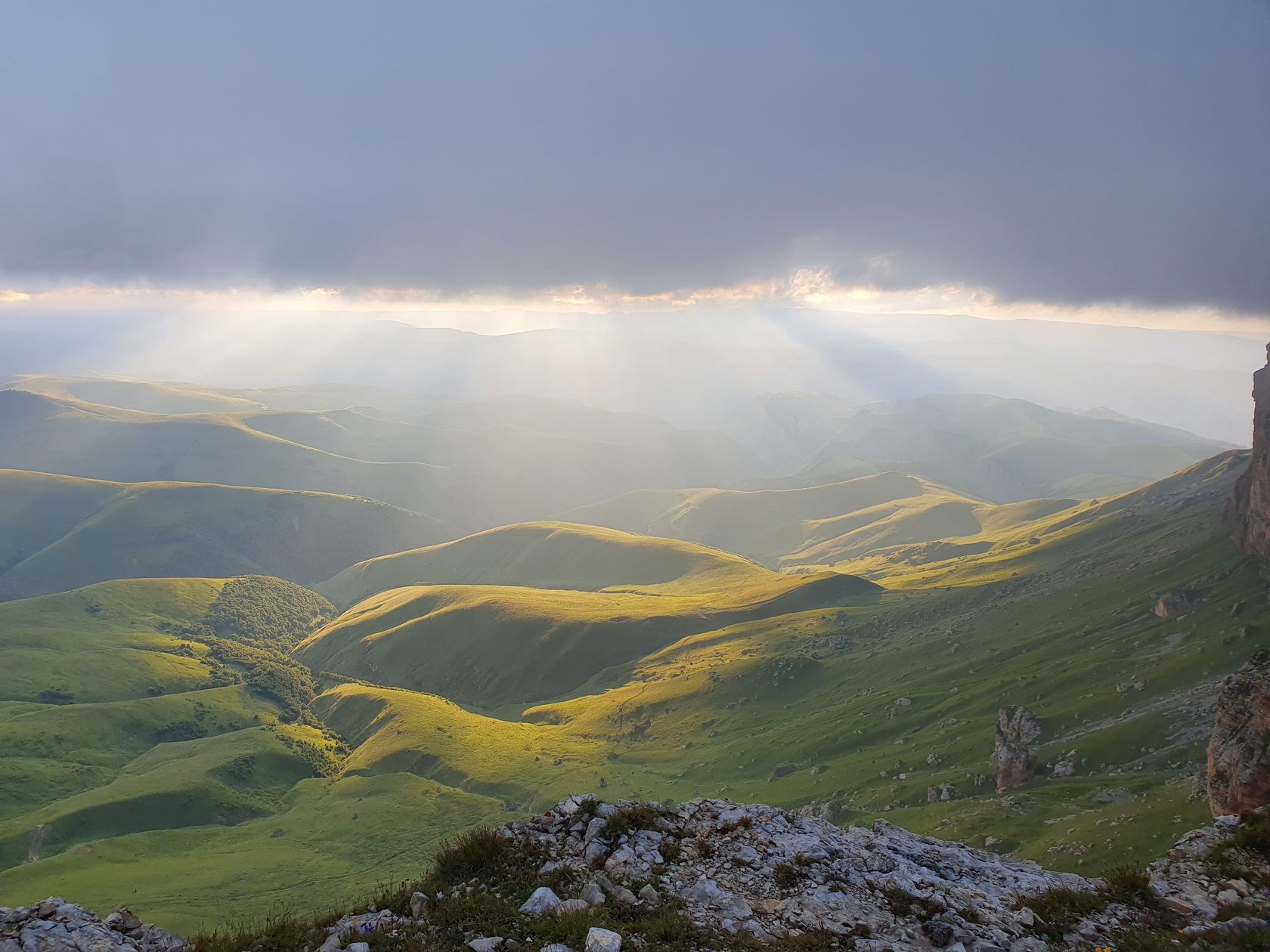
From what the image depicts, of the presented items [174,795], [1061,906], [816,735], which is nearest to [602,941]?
[1061,906]

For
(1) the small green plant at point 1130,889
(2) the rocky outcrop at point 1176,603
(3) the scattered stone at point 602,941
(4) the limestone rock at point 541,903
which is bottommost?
(2) the rocky outcrop at point 1176,603

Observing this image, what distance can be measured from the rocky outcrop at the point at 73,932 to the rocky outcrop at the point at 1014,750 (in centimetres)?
7325

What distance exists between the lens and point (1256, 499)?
343ft

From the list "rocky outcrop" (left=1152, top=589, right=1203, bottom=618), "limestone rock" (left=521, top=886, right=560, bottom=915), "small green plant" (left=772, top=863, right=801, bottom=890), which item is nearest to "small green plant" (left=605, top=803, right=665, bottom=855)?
"limestone rock" (left=521, top=886, right=560, bottom=915)

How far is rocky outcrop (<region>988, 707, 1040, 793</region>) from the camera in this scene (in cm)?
6588

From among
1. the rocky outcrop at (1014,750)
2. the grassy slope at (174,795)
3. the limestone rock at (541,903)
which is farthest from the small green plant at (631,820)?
the grassy slope at (174,795)

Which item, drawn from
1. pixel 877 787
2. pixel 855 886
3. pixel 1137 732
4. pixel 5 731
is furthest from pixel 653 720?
pixel 5 731

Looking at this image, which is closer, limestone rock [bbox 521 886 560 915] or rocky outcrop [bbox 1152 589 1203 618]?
limestone rock [bbox 521 886 560 915]

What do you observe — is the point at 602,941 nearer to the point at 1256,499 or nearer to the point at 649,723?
the point at 649,723

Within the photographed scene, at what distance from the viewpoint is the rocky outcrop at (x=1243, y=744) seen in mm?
32594

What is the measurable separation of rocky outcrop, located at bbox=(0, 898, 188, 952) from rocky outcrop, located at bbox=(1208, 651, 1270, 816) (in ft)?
143

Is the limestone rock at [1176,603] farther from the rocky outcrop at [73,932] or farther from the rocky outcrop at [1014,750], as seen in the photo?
the rocky outcrop at [73,932]

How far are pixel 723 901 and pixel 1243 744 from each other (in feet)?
120

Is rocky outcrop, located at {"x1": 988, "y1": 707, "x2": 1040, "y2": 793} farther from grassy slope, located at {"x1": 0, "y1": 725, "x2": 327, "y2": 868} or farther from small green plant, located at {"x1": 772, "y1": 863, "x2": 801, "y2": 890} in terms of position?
grassy slope, located at {"x1": 0, "y1": 725, "x2": 327, "y2": 868}
